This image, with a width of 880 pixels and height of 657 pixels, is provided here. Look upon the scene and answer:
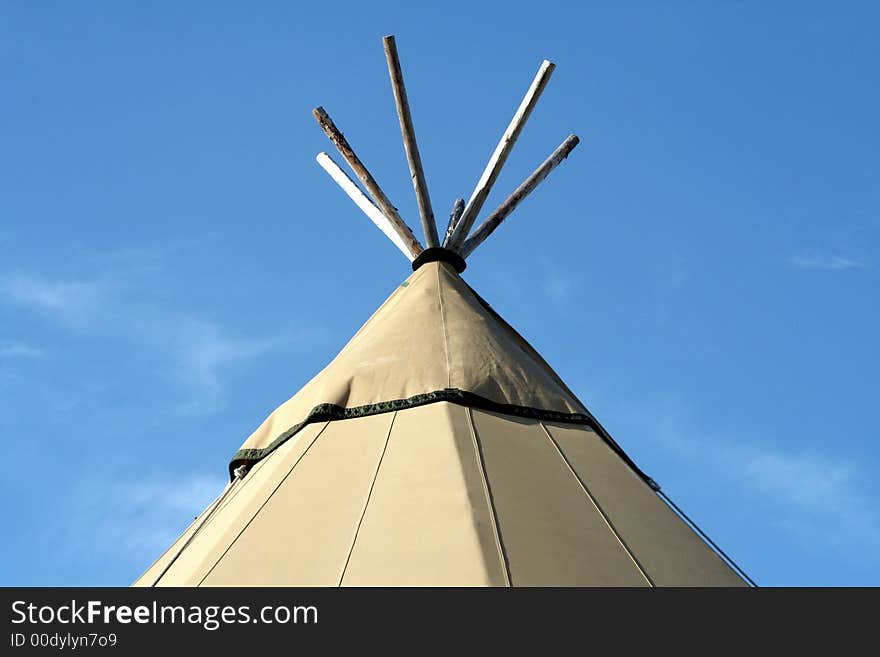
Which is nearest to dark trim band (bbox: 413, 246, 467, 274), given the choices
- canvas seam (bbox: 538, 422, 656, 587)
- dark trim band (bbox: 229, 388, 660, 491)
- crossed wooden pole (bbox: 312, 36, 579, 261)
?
crossed wooden pole (bbox: 312, 36, 579, 261)

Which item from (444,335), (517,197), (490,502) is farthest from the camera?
(517,197)

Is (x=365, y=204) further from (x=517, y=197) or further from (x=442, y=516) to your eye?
(x=442, y=516)

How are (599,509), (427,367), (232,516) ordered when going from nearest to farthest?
(599,509) < (232,516) < (427,367)

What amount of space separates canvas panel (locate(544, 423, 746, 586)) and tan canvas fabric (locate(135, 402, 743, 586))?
0.01m

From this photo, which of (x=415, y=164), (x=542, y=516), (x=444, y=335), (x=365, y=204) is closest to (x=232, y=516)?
(x=542, y=516)

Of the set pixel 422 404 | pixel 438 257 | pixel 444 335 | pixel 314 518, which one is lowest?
pixel 314 518

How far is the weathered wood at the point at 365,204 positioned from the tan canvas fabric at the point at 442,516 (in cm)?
247

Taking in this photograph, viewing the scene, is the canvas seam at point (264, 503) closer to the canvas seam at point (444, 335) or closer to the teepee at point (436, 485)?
the teepee at point (436, 485)

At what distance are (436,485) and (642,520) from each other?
1097 mm

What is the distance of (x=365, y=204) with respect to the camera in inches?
375

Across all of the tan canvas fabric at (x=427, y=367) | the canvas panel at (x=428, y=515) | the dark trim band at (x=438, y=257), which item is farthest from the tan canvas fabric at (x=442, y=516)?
the dark trim band at (x=438, y=257)
